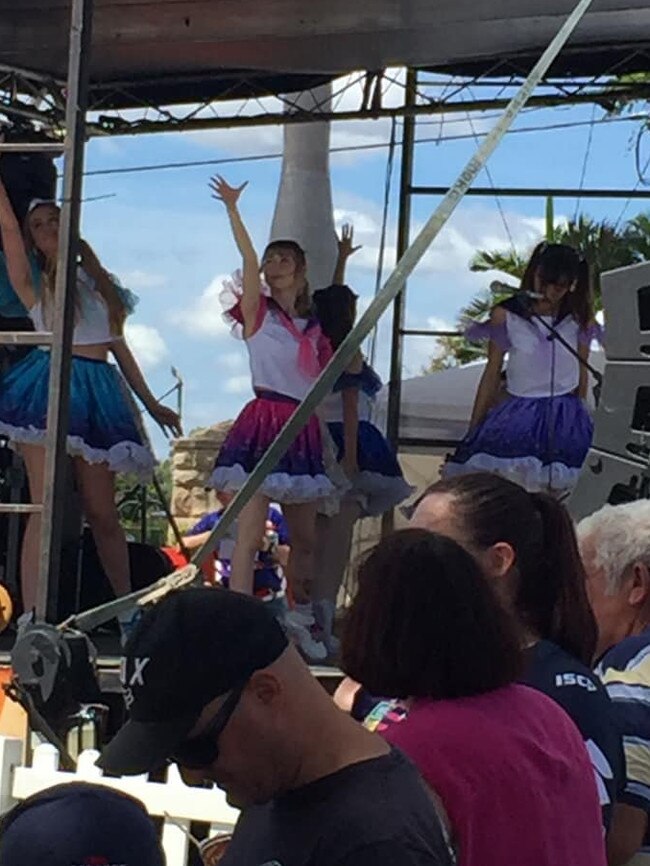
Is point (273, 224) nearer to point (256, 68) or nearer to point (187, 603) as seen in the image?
point (256, 68)

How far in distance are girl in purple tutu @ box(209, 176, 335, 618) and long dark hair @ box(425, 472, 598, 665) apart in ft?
9.25

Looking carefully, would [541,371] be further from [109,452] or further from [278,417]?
[109,452]

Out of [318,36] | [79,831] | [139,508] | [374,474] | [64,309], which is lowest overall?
[139,508]

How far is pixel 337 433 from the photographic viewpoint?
5.78 metres

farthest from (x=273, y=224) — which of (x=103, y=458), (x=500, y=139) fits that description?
(x=500, y=139)

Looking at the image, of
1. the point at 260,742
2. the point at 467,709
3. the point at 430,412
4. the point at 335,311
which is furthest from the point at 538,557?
the point at 430,412

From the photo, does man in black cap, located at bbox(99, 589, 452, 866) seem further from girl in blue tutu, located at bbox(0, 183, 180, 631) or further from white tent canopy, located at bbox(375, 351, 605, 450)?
white tent canopy, located at bbox(375, 351, 605, 450)

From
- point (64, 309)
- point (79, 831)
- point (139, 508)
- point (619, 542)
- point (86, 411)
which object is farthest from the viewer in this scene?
point (139, 508)

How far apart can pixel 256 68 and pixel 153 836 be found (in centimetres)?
477

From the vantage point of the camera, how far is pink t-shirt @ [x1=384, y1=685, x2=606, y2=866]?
1702 mm

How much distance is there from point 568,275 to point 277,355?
3.90 feet

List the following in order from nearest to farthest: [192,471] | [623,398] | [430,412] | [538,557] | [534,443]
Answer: [538,557] < [623,398] < [534,443] < [430,412] < [192,471]

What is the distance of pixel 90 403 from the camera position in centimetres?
504

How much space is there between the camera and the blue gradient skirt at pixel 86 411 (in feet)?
16.3
